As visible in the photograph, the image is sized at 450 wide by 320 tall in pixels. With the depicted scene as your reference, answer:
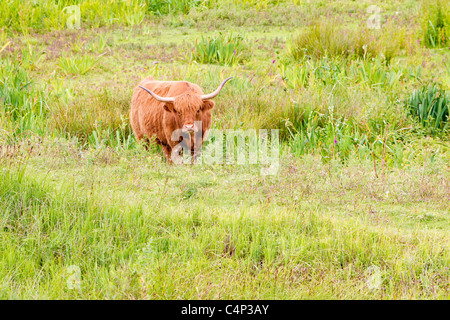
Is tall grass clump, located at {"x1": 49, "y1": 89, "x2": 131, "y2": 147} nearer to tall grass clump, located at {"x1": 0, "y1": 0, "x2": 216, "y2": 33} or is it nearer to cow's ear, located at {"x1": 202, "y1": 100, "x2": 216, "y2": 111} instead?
cow's ear, located at {"x1": 202, "y1": 100, "x2": 216, "y2": 111}

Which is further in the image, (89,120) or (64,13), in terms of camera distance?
(64,13)

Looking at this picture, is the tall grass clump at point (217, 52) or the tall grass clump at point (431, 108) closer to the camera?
the tall grass clump at point (431, 108)

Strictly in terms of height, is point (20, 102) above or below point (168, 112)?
below

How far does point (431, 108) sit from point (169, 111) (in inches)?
138

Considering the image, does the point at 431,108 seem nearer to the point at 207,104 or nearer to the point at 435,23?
the point at 207,104

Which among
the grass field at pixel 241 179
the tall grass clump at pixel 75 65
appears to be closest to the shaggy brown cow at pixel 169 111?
the grass field at pixel 241 179

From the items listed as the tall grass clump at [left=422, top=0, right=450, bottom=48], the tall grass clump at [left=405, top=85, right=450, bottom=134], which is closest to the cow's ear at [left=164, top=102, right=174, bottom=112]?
the tall grass clump at [left=405, top=85, right=450, bottom=134]

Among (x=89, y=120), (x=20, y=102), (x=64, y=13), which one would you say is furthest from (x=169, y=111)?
(x=64, y=13)

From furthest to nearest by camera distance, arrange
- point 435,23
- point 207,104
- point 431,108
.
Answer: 1. point 435,23
2. point 431,108
3. point 207,104

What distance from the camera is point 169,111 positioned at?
5.96 m

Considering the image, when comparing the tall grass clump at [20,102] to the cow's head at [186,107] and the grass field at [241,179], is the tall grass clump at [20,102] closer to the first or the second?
the grass field at [241,179]

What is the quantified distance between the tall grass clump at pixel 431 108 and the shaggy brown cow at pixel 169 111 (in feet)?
9.36

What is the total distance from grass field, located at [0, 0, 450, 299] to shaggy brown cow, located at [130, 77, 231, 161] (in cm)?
28

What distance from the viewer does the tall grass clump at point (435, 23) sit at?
1120 cm
